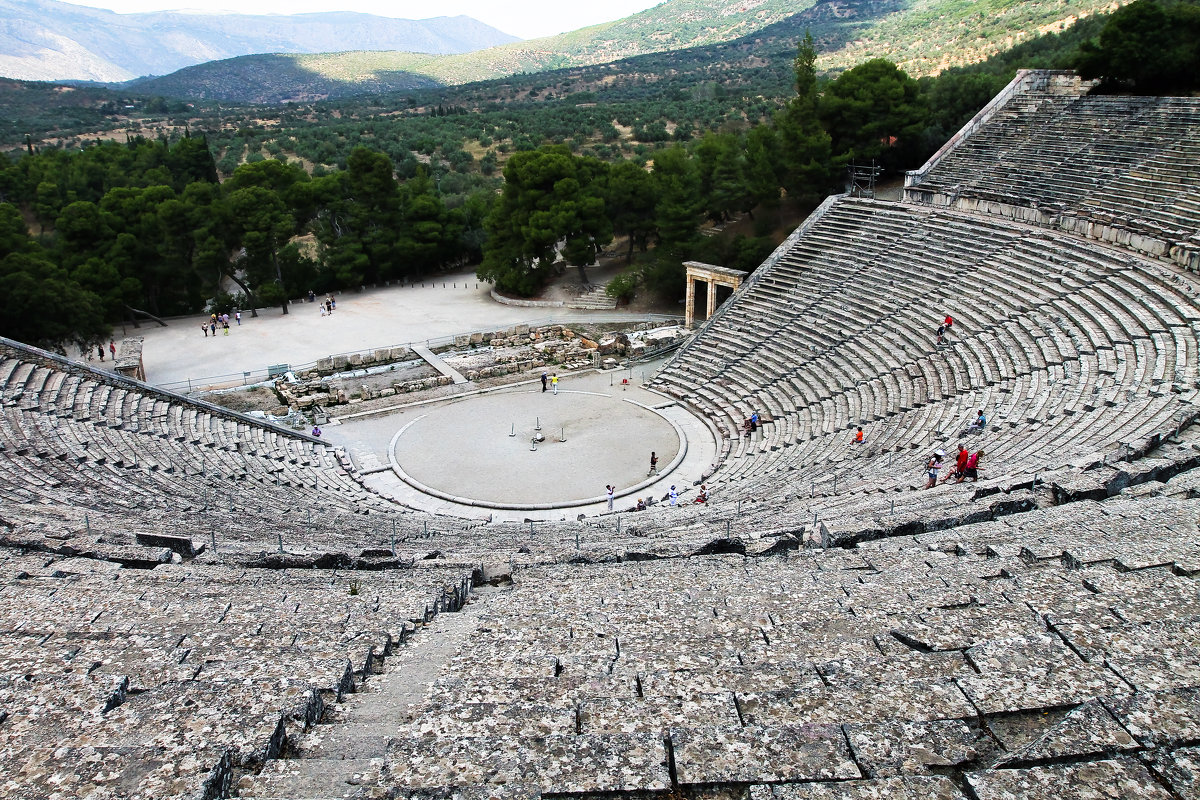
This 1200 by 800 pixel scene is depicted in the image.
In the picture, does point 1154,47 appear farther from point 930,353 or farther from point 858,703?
point 858,703

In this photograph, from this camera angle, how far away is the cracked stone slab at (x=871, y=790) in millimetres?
3957

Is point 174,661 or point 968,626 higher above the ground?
point 968,626

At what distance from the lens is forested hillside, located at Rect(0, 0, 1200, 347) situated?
28.8 meters

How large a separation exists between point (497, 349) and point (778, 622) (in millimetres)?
24612

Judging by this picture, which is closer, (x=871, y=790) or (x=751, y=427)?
(x=871, y=790)

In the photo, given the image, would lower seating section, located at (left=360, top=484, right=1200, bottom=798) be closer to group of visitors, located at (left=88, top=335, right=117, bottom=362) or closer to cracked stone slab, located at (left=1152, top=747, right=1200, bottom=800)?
cracked stone slab, located at (left=1152, top=747, right=1200, bottom=800)

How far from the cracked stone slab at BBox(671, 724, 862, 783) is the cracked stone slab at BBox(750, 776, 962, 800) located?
17 cm

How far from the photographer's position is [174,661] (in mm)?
→ 6438

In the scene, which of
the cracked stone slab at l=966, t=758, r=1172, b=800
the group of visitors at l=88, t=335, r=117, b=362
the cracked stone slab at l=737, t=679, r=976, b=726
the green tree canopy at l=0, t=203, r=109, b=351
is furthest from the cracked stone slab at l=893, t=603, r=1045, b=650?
the group of visitors at l=88, t=335, r=117, b=362

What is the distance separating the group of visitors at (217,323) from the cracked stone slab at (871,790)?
33.8 m

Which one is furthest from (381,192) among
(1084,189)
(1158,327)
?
(1158,327)

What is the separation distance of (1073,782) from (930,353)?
17.8 metres

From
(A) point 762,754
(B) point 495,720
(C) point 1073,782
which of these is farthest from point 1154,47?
(B) point 495,720

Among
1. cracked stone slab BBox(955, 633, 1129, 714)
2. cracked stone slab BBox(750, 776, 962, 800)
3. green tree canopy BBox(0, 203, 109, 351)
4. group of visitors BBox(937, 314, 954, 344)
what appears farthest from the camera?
green tree canopy BBox(0, 203, 109, 351)
